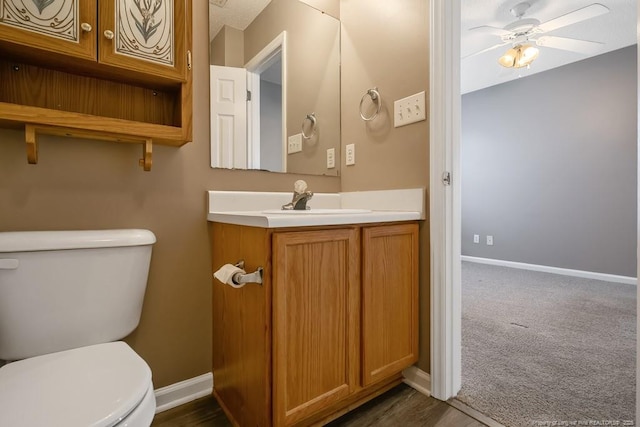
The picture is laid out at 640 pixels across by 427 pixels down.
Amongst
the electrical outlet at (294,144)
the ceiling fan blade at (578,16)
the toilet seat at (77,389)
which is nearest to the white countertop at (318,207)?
the electrical outlet at (294,144)

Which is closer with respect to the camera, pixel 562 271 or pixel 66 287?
pixel 66 287

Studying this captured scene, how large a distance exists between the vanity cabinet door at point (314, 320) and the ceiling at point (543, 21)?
2.46 metres

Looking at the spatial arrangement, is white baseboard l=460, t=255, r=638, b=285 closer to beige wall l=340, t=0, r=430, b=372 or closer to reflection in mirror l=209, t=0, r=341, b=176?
beige wall l=340, t=0, r=430, b=372

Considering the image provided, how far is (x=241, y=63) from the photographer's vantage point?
149cm

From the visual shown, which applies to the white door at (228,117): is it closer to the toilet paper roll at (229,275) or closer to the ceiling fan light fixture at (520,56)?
the toilet paper roll at (229,275)

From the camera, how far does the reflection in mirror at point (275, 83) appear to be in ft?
4.68

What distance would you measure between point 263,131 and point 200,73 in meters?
0.38

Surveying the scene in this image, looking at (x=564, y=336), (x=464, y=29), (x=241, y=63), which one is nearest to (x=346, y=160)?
(x=241, y=63)

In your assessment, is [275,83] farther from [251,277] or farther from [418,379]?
[418,379]

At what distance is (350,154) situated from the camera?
5.81 ft

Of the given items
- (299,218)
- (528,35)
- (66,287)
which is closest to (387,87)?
(299,218)

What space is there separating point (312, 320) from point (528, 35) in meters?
3.04

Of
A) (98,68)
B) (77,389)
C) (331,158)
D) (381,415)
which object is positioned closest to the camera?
(77,389)

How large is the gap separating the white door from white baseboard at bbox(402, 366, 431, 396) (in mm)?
1231
